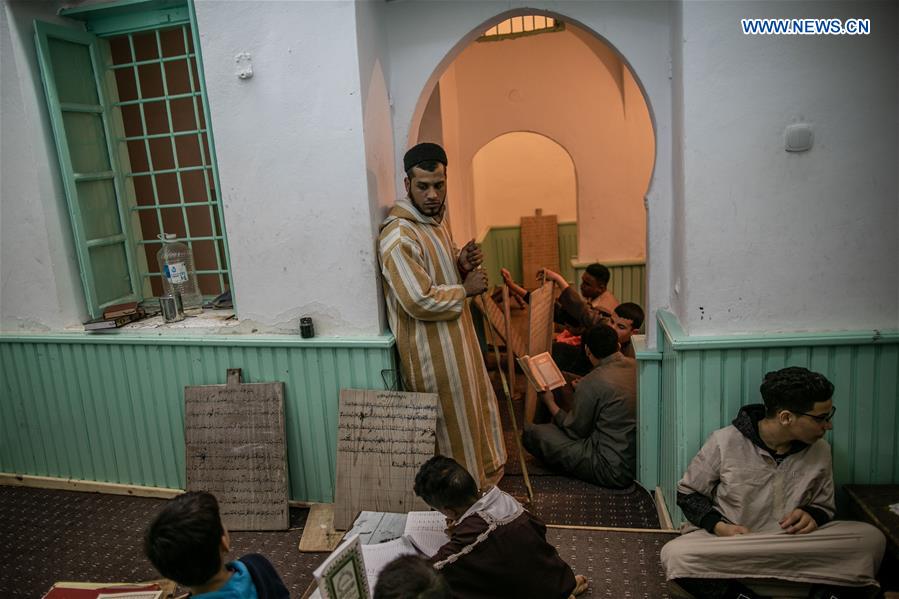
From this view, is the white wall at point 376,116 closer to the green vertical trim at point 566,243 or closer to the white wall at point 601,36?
the white wall at point 601,36

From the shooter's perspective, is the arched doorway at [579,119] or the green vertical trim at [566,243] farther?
the green vertical trim at [566,243]

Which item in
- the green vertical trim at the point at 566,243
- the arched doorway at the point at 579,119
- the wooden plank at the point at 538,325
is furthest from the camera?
the green vertical trim at the point at 566,243

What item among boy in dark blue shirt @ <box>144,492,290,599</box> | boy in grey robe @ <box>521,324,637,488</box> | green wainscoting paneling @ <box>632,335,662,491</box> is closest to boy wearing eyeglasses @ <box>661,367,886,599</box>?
green wainscoting paneling @ <box>632,335,662,491</box>

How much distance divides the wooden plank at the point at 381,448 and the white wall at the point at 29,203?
194 cm

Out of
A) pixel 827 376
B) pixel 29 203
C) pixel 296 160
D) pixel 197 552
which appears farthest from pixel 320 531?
pixel 827 376

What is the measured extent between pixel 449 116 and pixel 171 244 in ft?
12.8

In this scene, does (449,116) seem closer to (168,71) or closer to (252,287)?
(168,71)

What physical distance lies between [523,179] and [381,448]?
821cm

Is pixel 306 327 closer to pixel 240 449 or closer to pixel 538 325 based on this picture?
pixel 240 449

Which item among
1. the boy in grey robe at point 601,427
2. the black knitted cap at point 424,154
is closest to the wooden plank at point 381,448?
the boy in grey robe at point 601,427

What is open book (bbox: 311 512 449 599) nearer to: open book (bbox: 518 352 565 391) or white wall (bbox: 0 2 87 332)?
open book (bbox: 518 352 565 391)

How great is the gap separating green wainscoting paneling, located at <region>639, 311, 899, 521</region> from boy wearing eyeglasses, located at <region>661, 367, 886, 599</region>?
270 millimetres

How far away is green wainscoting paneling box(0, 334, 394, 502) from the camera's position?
3.86m

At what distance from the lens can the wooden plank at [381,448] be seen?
3.65 metres
